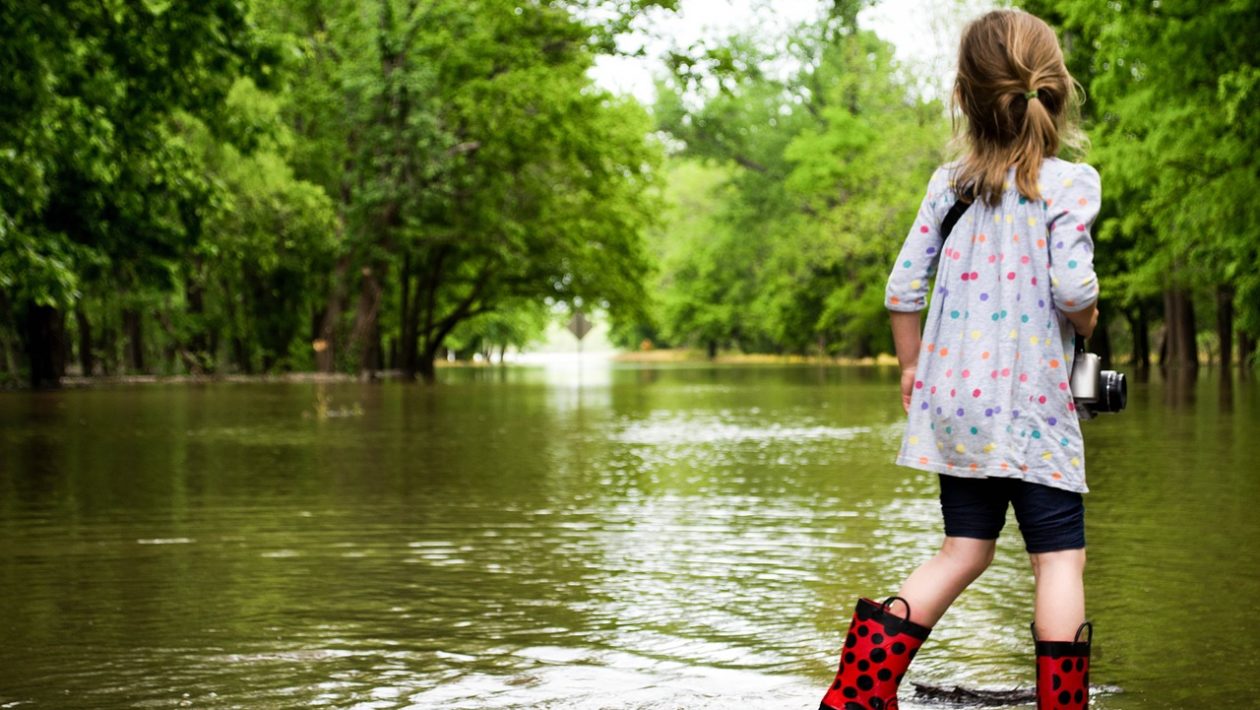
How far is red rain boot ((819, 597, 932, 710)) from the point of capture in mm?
4266

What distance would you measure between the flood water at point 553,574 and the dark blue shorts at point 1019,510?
1002 mm

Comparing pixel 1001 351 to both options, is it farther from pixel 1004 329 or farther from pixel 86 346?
pixel 86 346

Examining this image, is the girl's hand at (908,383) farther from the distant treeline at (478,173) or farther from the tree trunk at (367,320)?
the tree trunk at (367,320)

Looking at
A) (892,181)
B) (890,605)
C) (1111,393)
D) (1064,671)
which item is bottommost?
(1064,671)

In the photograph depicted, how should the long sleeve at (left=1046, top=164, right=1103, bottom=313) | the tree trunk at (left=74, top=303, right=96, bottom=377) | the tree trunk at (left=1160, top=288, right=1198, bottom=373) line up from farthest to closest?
the tree trunk at (left=74, top=303, right=96, bottom=377)
the tree trunk at (left=1160, top=288, right=1198, bottom=373)
the long sleeve at (left=1046, top=164, right=1103, bottom=313)

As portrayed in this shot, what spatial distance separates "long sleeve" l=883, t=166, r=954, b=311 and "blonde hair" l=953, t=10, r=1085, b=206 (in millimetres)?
67

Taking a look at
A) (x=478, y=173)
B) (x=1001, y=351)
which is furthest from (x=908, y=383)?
(x=478, y=173)

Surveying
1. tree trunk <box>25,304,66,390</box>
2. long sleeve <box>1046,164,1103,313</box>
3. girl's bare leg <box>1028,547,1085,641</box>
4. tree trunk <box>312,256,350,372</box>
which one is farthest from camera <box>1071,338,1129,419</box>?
tree trunk <box>312,256,350,372</box>

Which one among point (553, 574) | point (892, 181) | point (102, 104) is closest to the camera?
point (553, 574)

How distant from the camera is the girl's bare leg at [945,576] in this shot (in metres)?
4.23

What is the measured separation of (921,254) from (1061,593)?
0.87 m

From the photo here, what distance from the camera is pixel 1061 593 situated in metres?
4.13

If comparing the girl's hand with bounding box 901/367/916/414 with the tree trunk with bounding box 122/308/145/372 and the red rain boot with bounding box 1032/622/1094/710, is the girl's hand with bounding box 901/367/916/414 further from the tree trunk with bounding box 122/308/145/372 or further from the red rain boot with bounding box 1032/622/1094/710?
the tree trunk with bounding box 122/308/145/372

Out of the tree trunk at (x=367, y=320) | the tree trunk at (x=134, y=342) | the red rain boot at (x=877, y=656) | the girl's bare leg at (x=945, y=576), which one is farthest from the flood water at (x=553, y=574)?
the tree trunk at (x=134, y=342)
